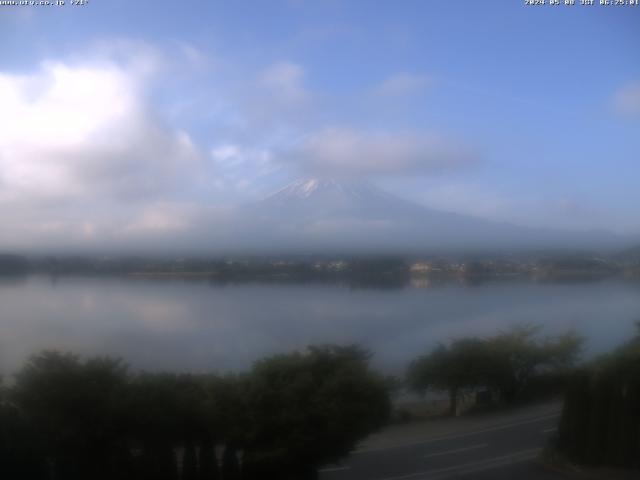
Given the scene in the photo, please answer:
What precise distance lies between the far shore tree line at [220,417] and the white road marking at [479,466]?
36 centimetres

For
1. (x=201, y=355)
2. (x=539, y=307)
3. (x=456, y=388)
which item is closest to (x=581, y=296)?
(x=539, y=307)

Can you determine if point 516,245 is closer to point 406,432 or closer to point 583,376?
point 583,376

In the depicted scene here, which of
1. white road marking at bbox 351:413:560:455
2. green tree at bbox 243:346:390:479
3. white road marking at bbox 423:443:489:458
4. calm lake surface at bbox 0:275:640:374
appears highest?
calm lake surface at bbox 0:275:640:374

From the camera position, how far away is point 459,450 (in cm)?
595

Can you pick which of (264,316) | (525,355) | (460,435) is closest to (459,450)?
(460,435)

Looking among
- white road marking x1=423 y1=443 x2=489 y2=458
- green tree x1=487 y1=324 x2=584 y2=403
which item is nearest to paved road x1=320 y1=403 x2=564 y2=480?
white road marking x1=423 y1=443 x2=489 y2=458

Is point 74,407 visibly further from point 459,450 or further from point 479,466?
point 479,466

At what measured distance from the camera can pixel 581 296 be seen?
6.76 metres

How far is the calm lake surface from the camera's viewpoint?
17.7ft

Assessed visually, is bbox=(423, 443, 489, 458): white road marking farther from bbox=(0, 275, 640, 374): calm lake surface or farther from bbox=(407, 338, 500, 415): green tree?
bbox=(0, 275, 640, 374): calm lake surface

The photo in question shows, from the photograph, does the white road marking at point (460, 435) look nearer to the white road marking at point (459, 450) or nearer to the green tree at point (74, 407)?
the white road marking at point (459, 450)

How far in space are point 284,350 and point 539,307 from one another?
2.85m

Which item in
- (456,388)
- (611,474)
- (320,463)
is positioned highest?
(456,388)

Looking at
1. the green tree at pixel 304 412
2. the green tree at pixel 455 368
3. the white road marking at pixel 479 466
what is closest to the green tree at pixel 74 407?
the green tree at pixel 304 412
